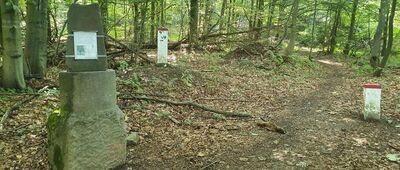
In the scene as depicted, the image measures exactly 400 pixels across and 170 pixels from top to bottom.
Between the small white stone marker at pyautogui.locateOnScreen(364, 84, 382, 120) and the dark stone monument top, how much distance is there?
16.3ft

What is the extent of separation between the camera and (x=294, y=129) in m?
6.00

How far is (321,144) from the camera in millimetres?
5297

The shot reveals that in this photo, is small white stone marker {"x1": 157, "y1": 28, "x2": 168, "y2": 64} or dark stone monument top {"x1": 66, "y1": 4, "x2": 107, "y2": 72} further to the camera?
small white stone marker {"x1": 157, "y1": 28, "x2": 168, "y2": 64}

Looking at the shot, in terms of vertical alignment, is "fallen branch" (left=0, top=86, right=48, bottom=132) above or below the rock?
above

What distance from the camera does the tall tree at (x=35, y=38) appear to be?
22.9ft

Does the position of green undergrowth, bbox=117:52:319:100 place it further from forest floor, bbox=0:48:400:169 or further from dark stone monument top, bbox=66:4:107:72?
dark stone monument top, bbox=66:4:107:72

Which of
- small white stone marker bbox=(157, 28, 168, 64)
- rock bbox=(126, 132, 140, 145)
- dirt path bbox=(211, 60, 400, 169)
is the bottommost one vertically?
dirt path bbox=(211, 60, 400, 169)

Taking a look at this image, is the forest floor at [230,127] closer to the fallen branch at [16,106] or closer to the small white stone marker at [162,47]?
the fallen branch at [16,106]

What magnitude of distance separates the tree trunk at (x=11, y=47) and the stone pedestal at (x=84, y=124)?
8.52 ft

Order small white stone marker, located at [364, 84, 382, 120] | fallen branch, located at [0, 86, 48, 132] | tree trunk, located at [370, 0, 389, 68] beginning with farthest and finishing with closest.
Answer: tree trunk, located at [370, 0, 389, 68] → small white stone marker, located at [364, 84, 382, 120] → fallen branch, located at [0, 86, 48, 132]

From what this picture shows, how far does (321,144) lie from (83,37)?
145 inches

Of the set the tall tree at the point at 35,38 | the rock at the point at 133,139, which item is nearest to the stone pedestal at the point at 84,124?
the rock at the point at 133,139

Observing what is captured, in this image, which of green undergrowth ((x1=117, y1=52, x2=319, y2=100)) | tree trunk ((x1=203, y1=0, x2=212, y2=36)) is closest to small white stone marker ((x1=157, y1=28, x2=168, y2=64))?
green undergrowth ((x1=117, y1=52, x2=319, y2=100))

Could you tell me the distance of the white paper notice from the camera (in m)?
3.84
